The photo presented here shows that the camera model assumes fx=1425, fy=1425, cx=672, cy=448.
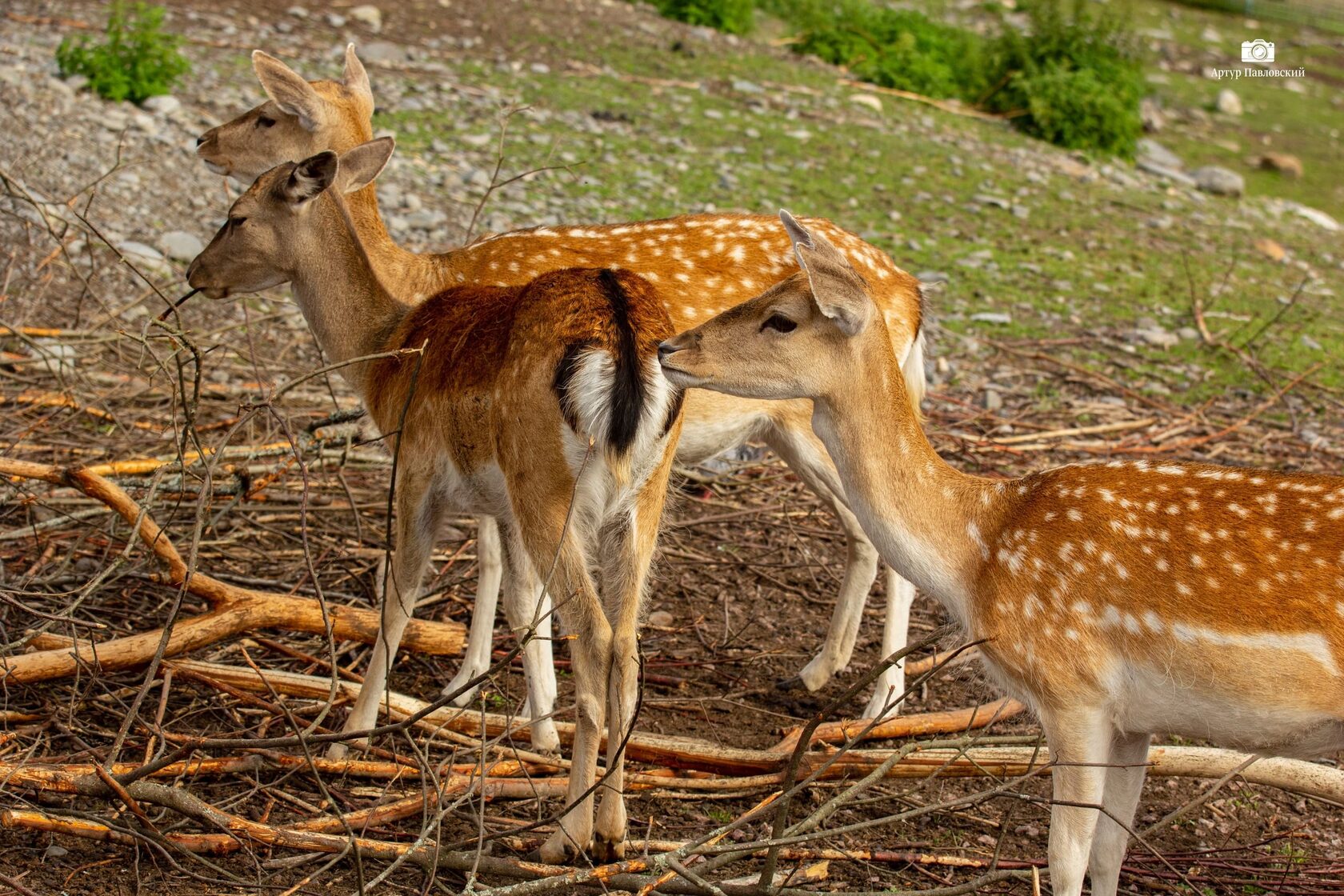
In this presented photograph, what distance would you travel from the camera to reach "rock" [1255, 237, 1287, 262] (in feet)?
36.4

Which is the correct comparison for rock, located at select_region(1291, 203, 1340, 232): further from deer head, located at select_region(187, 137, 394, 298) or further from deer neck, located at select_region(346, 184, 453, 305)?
deer head, located at select_region(187, 137, 394, 298)

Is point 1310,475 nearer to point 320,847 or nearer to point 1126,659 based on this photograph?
point 1126,659

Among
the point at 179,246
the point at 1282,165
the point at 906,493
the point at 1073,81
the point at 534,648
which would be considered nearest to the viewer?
the point at 906,493

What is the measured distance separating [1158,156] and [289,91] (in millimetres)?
9973

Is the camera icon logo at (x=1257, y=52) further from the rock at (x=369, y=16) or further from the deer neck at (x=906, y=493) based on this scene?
the deer neck at (x=906, y=493)

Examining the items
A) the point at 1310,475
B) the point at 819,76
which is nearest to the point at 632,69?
the point at 819,76

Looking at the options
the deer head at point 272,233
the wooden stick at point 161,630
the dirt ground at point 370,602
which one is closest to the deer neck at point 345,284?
the deer head at point 272,233

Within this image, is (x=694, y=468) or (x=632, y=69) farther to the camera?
(x=632, y=69)

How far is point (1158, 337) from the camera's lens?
29.4 ft

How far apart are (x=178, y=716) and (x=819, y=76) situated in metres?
10.5

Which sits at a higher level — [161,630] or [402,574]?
[402,574]

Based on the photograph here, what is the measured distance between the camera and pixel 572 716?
199 inches

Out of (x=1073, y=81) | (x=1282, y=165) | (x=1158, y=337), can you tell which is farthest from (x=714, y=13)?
(x=1158, y=337)

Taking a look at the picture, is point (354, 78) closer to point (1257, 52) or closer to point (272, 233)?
point (272, 233)
